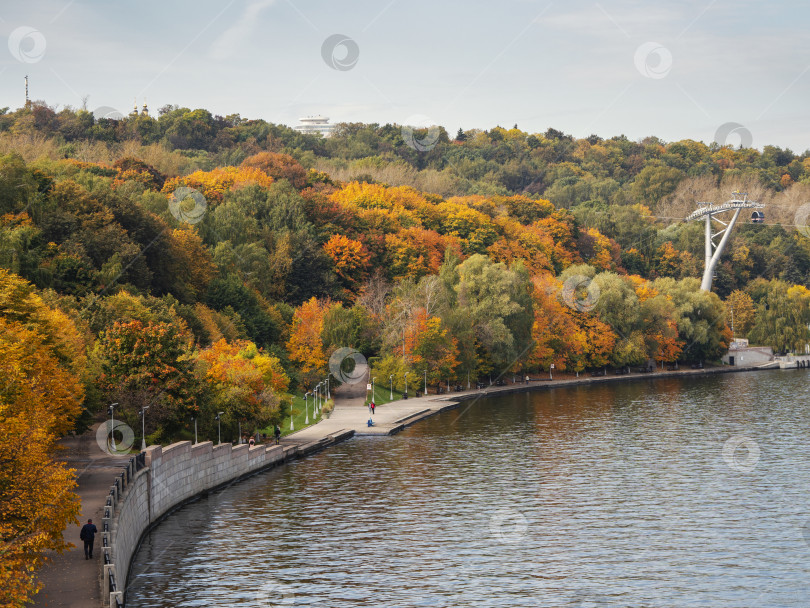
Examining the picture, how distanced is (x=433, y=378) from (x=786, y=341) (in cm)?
7390

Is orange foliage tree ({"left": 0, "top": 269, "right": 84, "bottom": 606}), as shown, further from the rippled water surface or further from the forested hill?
the rippled water surface

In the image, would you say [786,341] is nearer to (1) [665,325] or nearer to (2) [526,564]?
(1) [665,325]

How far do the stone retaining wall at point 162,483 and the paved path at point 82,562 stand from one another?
668 millimetres

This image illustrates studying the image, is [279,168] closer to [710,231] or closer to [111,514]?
[710,231]

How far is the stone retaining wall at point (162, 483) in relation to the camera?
1206 inches

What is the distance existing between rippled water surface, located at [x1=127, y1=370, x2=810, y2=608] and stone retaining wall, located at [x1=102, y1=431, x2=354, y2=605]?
0.81m

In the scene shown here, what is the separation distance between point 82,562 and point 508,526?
18884mm

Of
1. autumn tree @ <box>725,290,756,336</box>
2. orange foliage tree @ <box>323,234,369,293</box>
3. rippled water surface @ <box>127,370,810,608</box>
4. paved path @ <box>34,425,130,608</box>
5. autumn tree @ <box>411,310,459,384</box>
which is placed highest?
orange foliage tree @ <box>323,234,369,293</box>

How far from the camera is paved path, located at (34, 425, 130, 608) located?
2642 cm

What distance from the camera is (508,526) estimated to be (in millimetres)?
41656

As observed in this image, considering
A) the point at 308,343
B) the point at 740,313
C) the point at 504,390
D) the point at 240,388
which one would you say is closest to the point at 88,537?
the point at 240,388

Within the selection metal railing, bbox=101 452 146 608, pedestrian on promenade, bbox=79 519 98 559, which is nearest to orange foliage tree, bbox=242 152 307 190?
metal railing, bbox=101 452 146 608

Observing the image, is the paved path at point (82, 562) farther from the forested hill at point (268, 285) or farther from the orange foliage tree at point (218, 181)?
the orange foliage tree at point (218, 181)

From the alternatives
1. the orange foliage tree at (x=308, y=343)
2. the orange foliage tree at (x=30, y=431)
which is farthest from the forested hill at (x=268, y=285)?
the orange foliage tree at (x=308, y=343)
